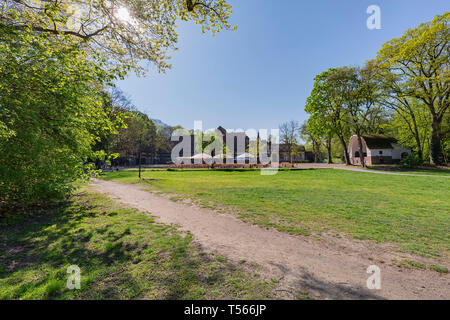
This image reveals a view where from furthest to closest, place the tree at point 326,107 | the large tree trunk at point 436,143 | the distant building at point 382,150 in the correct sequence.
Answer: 1. the distant building at point 382,150
2. the tree at point 326,107
3. the large tree trunk at point 436,143

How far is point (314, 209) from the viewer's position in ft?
24.9

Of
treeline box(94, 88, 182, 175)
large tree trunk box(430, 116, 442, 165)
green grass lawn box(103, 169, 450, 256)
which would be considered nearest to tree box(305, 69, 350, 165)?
large tree trunk box(430, 116, 442, 165)

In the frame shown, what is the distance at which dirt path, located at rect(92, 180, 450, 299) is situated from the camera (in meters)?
2.88

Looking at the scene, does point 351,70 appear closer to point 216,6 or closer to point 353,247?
point 216,6

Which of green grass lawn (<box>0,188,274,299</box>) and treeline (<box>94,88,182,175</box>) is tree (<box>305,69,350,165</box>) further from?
green grass lawn (<box>0,188,274,299</box>)

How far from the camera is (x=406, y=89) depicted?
82.0ft

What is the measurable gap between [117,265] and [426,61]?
37582 millimetres

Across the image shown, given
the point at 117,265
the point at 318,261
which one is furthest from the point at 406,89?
the point at 117,265

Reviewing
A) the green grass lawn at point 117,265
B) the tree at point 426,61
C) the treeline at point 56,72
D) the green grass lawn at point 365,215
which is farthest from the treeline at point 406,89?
the green grass lawn at point 117,265

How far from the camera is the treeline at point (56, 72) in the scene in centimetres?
510

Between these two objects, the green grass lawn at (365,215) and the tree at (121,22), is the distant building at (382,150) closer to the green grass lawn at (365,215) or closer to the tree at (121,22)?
the green grass lawn at (365,215)

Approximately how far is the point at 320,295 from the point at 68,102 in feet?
27.2

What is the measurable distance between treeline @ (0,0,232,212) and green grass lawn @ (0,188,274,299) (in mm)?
2083

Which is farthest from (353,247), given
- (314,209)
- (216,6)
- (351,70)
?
(351,70)
